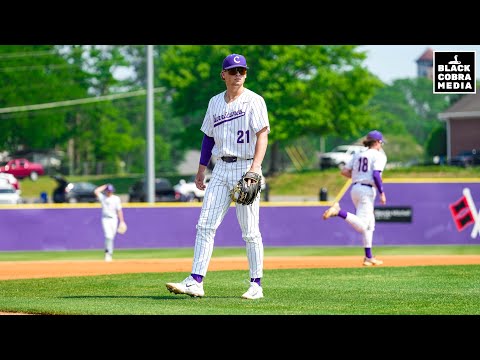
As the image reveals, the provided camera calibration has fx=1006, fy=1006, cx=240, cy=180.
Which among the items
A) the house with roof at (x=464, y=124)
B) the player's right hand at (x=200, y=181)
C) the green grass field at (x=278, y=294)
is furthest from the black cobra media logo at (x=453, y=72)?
the house with roof at (x=464, y=124)

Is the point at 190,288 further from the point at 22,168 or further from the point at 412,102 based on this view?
Answer: the point at 412,102

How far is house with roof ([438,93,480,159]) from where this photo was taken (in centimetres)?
3409

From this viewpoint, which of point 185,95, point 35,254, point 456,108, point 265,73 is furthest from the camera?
point 185,95

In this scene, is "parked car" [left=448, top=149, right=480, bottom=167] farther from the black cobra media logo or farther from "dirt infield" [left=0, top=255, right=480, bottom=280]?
the black cobra media logo

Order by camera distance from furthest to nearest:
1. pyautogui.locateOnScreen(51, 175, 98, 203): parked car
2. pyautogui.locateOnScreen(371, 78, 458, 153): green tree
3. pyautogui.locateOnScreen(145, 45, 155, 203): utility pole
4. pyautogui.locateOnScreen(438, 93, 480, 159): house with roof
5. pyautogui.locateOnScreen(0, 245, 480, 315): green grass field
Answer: pyautogui.locateOnScreen(371, 78, 458, 153): green tree
pyautogui.locateOnScreen(51, 175, 98, 203): parked car
pyautogui.locateOnScreen(438, 93, 480, 159): house with roof
pyautogui.locateOnScreen(145, 45, 155, 203): utility pole
pyautogui.locateOnScreen(0, 245, 480, 315): green grass field

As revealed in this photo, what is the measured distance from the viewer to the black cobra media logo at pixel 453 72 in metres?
12.5

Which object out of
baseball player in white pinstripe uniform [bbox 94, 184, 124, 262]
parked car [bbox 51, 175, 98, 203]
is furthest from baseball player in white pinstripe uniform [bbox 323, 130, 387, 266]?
parked car [bbox 51, 175, 98, 203]

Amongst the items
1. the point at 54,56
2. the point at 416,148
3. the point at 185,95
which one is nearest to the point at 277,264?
the point at 185,95

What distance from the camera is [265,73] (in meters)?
52.7

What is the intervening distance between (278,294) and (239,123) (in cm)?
182

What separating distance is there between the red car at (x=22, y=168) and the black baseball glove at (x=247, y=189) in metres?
53.7

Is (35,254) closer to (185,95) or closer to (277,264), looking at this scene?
(277,264)

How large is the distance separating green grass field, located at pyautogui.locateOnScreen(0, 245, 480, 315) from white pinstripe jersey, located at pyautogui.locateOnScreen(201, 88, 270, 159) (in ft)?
4.35
